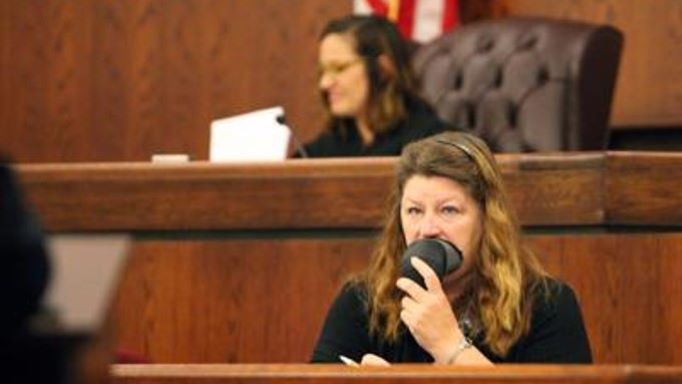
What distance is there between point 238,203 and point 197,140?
2517mm

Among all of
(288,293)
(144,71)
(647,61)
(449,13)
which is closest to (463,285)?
(288,293)

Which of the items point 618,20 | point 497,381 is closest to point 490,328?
point 497,381

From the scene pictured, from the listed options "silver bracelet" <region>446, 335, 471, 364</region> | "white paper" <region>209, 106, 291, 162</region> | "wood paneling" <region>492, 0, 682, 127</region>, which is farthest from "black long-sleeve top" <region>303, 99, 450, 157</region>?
"silver bracelet" <region>446, 335, 471, 364</region>

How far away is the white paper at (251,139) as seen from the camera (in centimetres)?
451

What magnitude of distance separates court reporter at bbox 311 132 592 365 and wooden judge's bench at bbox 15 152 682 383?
45 centimetres

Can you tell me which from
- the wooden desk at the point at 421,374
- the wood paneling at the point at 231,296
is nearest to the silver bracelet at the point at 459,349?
the wooden desk at the point at 421,374

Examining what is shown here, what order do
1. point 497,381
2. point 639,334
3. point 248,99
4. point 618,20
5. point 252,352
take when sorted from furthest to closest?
1. point 248,99
2. point 618,20
3. point 252,352
4. point 639,334
5. point 497,381

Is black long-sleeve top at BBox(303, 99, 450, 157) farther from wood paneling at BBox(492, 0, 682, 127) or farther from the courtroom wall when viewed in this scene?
the courtroom wall

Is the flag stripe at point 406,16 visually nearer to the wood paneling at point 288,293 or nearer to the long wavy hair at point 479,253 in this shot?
the wood paneling at point 288,293

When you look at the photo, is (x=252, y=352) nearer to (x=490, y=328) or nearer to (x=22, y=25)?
(x=490, y=328)

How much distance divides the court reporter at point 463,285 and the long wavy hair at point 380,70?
1.38m

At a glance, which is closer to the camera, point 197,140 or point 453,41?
point 453,41

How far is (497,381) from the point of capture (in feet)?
7.81

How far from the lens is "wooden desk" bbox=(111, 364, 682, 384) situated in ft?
7.77
